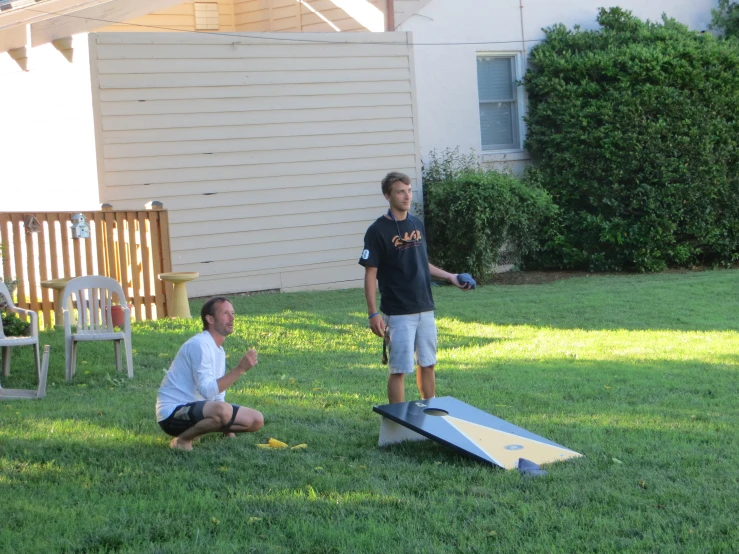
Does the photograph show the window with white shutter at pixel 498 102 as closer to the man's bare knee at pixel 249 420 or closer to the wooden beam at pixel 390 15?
the wooden beam at pixel 390 15

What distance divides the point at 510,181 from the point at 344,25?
3.78 meters

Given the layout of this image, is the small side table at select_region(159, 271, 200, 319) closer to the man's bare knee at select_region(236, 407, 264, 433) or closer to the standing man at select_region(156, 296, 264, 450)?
the standing man at select_region(156, 296, 264, 450)

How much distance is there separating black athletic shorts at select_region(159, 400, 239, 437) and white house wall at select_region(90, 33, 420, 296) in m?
7.59

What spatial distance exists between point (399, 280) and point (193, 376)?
58.9 inches

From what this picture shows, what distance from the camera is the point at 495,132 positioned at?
664 inches

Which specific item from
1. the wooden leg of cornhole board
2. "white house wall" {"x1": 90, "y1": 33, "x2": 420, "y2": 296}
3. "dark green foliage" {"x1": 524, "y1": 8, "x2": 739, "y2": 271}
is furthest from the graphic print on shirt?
"dark green foliage" {"x1": 524, "y1": 8, "x2": 739, "y2": 271}

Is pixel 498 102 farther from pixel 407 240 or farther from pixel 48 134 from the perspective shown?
pixel 407 240

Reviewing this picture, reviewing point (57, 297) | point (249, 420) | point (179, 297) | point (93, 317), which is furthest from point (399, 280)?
point (57, 297)

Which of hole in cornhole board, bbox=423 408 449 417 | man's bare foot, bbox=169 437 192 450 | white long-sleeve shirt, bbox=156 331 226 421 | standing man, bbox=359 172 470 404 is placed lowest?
man's bare foot, bbox=169 437 192 450

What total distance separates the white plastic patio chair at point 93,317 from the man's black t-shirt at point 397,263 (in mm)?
2959

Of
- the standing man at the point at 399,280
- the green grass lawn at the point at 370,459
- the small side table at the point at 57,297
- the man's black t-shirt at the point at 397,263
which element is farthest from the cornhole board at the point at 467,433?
the small side table at the point at 57,297

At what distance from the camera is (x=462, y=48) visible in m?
16.1

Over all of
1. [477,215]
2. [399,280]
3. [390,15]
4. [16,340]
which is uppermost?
[390,15]

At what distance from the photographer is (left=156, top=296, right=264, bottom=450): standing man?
555 cm
